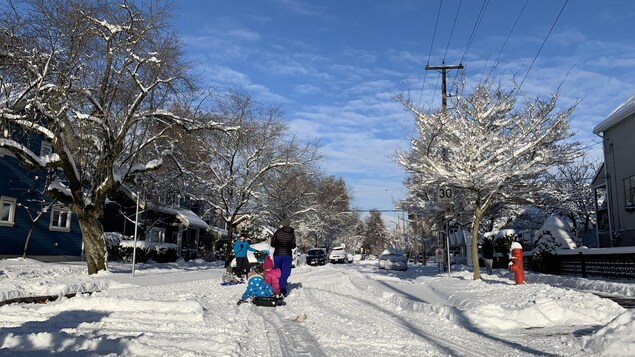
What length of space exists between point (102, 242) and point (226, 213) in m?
15.4

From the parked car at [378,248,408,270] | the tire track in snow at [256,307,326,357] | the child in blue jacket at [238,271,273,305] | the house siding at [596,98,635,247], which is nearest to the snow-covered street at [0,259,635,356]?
the tire track in snow at [256,307,326,357]

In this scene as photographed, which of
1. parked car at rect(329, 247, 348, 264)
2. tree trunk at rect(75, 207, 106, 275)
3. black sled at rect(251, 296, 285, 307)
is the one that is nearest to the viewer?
black sled at rect(251, 296, 285, 307)

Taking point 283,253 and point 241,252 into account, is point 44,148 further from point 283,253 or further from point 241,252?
point 283,253

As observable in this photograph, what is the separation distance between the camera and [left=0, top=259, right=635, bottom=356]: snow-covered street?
6008 millimetres

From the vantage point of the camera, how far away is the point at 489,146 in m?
16.8

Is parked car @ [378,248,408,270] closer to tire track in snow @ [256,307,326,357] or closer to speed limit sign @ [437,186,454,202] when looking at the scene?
speed limit sign @ [437,186,454,202]

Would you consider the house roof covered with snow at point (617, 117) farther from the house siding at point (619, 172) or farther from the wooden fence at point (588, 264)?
the wooden fence at point (588, 264)

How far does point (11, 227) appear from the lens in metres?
23.6

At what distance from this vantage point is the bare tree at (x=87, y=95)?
14125 millimetres

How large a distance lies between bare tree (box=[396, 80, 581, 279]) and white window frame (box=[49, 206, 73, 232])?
60.0 feet

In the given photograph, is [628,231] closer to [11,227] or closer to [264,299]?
[264,299]

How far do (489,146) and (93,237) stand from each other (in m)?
13.4

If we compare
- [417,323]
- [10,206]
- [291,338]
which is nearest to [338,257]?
[10,206]

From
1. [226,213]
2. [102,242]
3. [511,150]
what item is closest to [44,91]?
[102,242]
